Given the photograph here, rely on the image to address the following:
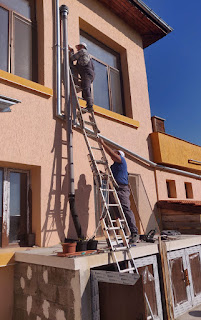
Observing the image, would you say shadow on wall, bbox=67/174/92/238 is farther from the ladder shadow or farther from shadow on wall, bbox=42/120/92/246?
the ladder shadow

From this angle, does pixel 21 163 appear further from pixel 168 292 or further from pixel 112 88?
pixel 112 88

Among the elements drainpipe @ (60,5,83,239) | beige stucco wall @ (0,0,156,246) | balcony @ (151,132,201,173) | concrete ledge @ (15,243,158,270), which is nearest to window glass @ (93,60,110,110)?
beige stucco wall @ (0,0,156,246)

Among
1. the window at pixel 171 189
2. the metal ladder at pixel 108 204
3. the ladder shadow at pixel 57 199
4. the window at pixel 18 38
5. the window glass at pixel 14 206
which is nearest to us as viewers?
the metal ladder at pixel 108 204

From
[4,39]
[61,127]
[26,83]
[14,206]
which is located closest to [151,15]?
[4,39]

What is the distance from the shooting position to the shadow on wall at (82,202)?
652cm

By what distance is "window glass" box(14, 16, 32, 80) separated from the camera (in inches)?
261

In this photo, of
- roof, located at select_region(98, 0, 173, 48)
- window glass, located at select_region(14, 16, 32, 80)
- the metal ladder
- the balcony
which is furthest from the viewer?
the balcony

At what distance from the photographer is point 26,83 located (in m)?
6.07

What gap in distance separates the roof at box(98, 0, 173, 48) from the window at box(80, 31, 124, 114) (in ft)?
4.50

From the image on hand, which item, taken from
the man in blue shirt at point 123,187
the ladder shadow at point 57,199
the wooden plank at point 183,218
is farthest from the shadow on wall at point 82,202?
the wooden plank at point 183,218

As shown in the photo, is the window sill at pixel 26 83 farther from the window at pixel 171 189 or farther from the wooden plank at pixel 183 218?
the window at pixel 171 189

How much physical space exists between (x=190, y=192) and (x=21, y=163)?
767cm

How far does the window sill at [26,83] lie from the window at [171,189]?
5.79 m

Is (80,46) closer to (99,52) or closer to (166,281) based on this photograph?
(99,52)
